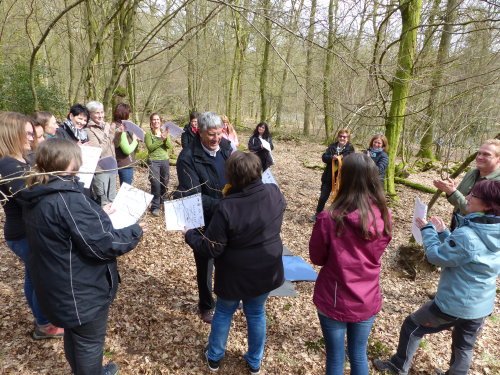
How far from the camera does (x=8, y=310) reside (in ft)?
10.0

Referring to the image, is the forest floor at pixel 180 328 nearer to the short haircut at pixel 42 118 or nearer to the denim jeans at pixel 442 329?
the denim jeans at pixel 442 329

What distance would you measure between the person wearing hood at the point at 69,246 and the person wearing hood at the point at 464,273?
7.20 feet

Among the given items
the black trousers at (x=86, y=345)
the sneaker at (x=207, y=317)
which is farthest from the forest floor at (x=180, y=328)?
the black trousers at (x=86, y=345)

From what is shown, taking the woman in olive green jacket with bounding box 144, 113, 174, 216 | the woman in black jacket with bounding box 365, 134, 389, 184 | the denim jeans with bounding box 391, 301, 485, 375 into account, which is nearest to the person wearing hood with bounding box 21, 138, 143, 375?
the denim jeans with bounding box 391, 301, 485, 375

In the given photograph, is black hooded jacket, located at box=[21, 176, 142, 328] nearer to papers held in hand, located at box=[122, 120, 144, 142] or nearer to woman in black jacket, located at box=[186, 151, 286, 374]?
woman in black jacket, located at box=[186, 151, 286, 374]

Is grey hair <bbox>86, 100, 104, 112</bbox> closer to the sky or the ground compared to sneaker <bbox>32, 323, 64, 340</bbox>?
closer to the sky

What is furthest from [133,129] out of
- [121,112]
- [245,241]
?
[245,241]

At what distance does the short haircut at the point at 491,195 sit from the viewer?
1942mm

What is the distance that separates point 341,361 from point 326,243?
90 centimetres

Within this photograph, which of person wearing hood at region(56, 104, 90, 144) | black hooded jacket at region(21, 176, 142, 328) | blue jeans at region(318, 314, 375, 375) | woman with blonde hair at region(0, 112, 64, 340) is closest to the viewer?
black hooded jacket at region(21, 176, 142, 328)

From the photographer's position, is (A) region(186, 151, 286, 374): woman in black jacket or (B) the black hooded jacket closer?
(B) the black hooded jacket

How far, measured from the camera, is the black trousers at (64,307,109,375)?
1.97 m

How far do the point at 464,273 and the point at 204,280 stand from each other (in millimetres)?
2240

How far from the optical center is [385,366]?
9.11ft
